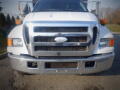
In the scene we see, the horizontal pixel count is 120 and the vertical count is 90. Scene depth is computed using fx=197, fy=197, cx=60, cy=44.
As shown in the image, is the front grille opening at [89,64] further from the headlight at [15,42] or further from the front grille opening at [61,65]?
the headlight at [15,42]

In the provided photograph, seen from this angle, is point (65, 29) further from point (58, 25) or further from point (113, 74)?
point (113, 74)

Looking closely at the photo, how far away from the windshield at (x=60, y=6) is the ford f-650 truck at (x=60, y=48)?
135cm

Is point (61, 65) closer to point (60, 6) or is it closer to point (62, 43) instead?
point (62, 43)

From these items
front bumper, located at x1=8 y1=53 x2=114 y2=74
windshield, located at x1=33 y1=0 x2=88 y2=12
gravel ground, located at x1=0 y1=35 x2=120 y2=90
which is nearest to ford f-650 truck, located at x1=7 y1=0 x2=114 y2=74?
front bumper, located at x1=8 y1=53 x2=114 y2=74

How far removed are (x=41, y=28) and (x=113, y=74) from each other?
237cm

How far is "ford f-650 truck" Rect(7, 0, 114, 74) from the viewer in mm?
3740

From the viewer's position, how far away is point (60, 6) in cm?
546

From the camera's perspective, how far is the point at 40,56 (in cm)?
382

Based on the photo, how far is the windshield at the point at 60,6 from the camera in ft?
17.4

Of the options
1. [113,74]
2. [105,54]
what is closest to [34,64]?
[105,54]

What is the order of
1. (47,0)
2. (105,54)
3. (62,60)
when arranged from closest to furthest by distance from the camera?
(62,60), (105,54), (47,0)

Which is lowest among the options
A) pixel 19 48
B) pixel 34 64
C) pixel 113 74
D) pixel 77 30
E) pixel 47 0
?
pixel 113 74

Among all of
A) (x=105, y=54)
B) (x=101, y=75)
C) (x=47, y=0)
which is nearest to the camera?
(x=105, y=54)

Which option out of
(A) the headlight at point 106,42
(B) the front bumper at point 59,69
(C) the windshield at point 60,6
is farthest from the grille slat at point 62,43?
(C) the windshield at point 60,6
